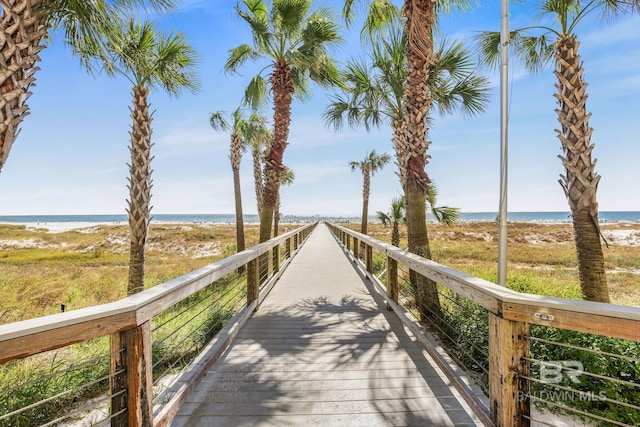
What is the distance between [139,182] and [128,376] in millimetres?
5196

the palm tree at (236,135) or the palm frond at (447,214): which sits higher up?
the palm tree at (236,135)

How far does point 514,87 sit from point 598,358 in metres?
2.57

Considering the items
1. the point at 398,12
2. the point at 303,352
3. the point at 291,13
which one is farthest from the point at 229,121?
the point at 303,352

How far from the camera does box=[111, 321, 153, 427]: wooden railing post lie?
163cm

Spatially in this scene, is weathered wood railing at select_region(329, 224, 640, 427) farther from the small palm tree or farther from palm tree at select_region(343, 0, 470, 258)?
the small palm tree

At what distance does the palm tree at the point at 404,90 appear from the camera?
4.84 m

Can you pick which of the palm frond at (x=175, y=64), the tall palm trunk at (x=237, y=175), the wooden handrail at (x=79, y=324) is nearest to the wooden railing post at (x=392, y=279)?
the wooden handrail at (x=79, y=324)

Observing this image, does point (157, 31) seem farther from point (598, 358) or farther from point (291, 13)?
point (598, 358)

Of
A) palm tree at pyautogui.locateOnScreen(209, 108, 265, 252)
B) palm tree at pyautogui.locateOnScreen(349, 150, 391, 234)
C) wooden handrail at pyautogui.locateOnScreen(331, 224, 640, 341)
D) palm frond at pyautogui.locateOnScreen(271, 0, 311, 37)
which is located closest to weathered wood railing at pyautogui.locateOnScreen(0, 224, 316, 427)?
wooden handrail at pyautogui.locateOnScreen(331, 224, 640, 341)

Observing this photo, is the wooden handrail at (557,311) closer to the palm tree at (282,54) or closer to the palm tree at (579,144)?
the palm tree at (579,144)

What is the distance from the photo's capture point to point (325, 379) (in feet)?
8.56

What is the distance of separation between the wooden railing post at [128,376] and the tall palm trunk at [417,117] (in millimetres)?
3974

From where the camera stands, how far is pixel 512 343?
5.75ft

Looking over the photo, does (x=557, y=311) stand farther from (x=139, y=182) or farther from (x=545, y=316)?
(x=139, y=182)
